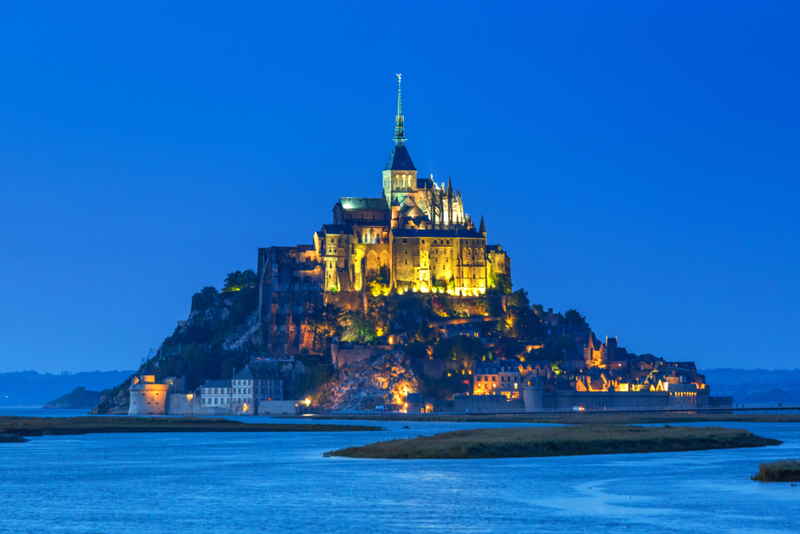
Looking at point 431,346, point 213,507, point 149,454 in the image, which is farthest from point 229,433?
point 213,507

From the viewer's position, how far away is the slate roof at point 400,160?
191875 mm

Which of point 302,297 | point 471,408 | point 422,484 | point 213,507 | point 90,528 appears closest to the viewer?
point 90,528

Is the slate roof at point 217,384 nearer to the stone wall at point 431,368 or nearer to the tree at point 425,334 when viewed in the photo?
the stone wall at point 431,368

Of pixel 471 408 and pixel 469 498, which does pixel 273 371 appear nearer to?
pixel 471 408

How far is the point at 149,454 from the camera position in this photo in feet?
265

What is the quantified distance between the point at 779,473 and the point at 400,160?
143 metres

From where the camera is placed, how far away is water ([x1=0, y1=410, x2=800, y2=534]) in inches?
1644

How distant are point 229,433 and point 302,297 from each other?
205 ft

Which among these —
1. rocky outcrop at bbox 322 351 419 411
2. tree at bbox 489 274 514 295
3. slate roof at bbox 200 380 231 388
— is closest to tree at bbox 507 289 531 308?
tree at bbox 489 274 514 295

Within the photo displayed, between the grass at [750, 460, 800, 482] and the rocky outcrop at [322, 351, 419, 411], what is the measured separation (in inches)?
4081

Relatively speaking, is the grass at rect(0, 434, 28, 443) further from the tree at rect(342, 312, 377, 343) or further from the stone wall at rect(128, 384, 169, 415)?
the tree at rect(342, 312, 377, 343)

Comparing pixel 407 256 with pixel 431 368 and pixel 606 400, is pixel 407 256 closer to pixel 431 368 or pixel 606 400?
pixel 431 368

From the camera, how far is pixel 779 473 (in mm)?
53969

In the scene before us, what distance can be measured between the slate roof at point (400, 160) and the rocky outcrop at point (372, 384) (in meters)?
42.0
